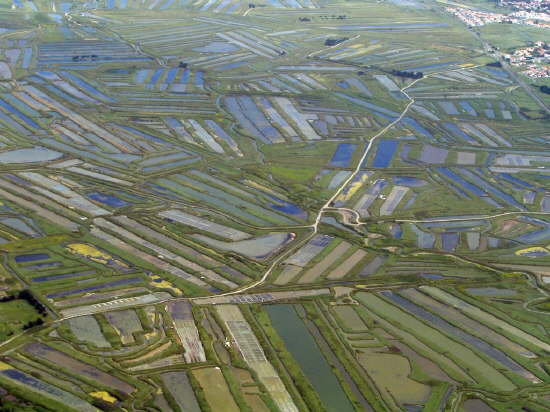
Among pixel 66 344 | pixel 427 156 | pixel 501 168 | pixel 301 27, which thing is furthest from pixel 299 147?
Result: pixel 301 27

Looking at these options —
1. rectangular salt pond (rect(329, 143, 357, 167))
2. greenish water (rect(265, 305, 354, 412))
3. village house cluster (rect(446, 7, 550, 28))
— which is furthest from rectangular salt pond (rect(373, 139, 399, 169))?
village house cluster (rect(446, 7, 550, 28))

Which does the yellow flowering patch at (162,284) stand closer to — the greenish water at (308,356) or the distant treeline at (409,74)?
the greenish water at (308,356)

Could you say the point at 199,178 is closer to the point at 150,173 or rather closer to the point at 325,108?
the point at 150,173

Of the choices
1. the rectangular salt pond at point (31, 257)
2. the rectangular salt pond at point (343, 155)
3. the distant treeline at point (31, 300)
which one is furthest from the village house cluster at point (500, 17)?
the distant treeline at point (31, 300)

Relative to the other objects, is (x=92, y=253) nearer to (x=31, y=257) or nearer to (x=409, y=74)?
(x=31, y=257)

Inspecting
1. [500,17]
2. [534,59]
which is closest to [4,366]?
[534,59]
